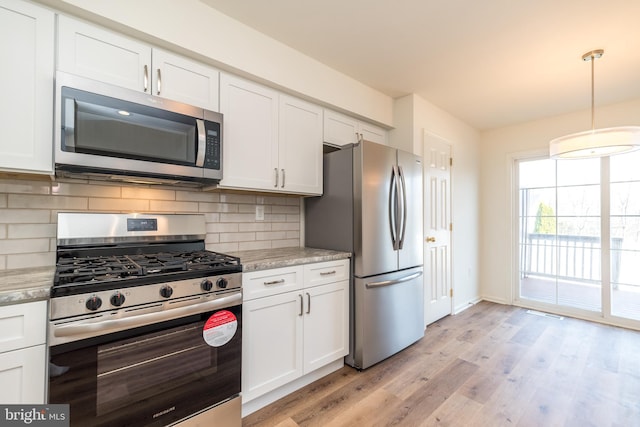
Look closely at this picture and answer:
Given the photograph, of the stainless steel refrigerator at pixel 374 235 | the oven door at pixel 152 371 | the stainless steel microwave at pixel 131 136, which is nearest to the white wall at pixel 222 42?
the stainless steel microwave at pixel 131 136

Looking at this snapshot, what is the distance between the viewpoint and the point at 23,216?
1577 millimetres

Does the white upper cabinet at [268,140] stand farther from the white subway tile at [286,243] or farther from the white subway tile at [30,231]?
the white subway tile at [30,231]

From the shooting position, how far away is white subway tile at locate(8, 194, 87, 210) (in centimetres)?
156

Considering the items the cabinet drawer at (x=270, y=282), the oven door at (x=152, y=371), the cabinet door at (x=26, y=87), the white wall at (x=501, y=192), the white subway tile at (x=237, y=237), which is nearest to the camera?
the oven door at (x=152, y=371)

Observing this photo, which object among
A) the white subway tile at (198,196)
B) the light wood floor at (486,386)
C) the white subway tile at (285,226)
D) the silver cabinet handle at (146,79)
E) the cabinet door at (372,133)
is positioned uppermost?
the cabinet door at (372,133)

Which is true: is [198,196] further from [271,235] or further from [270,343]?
[270,343]

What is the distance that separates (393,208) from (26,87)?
7.80 ft

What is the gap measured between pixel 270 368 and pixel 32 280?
1.32 metres

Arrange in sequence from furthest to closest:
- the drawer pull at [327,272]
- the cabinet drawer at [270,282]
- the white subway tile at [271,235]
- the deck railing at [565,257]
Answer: the deck railing at [565,257]
the white subway tile at [271,235]
the drawer pull at [327,272]
the cabinet drawer at [270,282]

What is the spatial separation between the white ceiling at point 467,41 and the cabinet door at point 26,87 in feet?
3.02

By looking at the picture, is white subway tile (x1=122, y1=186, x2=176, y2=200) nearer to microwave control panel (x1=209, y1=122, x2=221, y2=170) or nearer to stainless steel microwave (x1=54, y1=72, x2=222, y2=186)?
stainless steel microwave (x1=54, y1=72, x2=222, y2=186)

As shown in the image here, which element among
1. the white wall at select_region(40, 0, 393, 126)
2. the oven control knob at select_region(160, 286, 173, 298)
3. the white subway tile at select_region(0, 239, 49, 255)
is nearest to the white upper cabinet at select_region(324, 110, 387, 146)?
the white wall at select_region(40, 0, 393, 126)

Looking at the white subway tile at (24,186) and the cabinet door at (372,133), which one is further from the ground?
the cabinet door at (372,133)

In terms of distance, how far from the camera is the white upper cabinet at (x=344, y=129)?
267 centimetres
